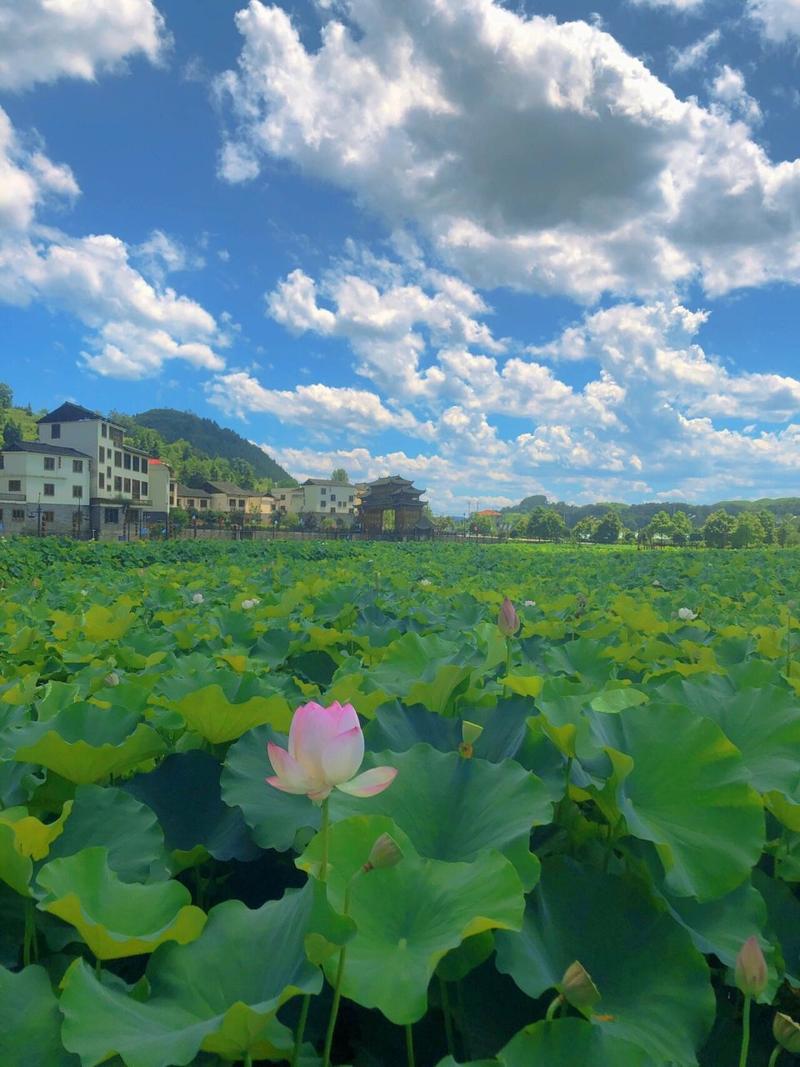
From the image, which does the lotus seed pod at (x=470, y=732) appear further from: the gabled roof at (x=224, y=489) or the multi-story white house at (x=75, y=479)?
the gabled roof at (x=224, y=489)

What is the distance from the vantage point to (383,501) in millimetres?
62500

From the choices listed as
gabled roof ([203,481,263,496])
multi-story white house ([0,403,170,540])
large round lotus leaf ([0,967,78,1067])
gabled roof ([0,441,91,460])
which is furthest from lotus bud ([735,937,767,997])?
gabled roof ([203,481,263,496])

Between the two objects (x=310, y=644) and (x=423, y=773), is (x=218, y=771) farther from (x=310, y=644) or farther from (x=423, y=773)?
(x=310, y=644)

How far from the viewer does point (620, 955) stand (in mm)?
754

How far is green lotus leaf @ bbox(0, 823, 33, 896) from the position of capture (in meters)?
0.68

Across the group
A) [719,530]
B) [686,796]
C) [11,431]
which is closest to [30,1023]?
[686,796]

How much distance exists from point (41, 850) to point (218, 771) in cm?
26

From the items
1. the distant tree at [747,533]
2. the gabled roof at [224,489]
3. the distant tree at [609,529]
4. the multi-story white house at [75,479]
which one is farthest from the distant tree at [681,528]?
the multi-story white house at [75,479]

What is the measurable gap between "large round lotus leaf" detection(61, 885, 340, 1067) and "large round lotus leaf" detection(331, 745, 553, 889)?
210 millimetres

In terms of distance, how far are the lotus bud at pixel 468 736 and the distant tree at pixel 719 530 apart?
69559 mm

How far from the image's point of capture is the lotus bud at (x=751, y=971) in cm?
63

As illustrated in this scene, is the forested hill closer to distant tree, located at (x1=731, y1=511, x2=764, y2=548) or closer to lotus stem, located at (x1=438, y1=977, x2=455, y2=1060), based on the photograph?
distant tree, located at (x1=731, y1=511, x2=764, y2=548)

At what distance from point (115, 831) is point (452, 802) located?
1.44 ft

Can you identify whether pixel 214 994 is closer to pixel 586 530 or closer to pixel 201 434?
pixel 586 530
